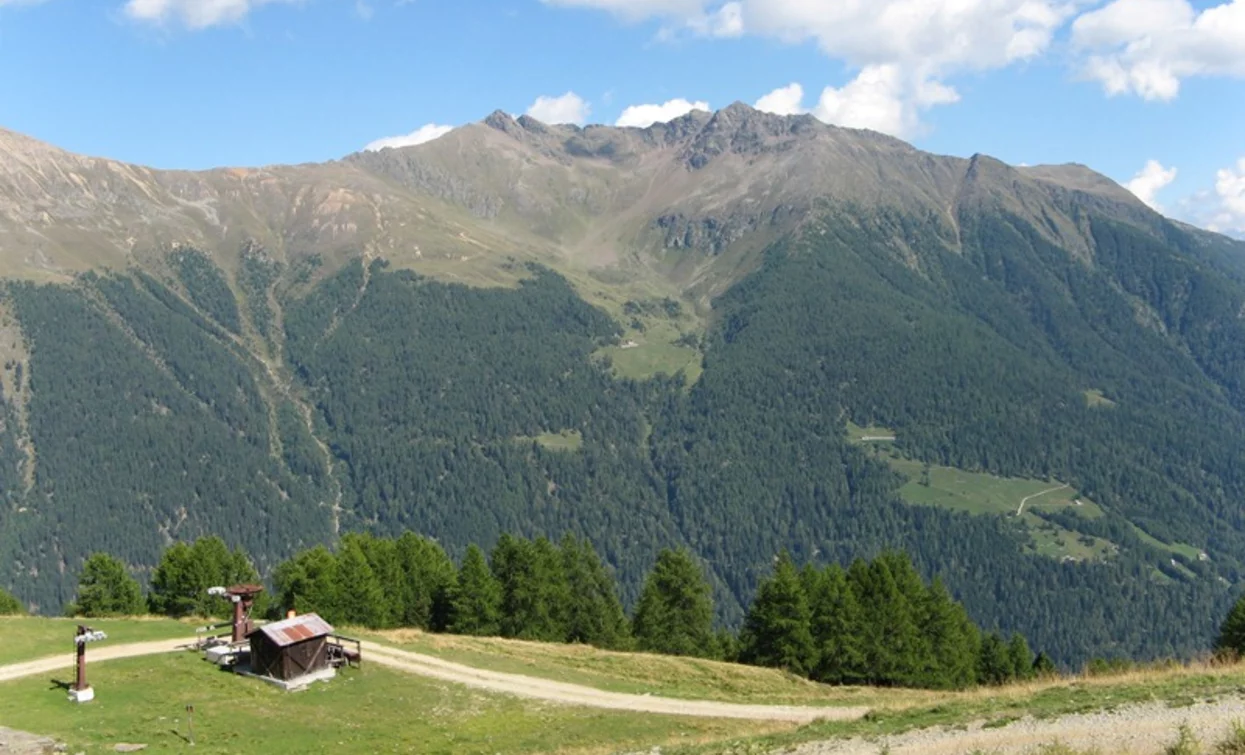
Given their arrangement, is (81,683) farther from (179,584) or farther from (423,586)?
(423,586)

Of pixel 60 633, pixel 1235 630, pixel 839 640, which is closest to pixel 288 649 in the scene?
pixel 60 633

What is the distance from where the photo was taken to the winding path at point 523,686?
4419cm

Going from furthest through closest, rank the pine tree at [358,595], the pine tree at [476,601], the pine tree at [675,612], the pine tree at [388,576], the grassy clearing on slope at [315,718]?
the pine tree at [675,612], the pine tree at [476,601], the pine tree at [388,576], the pine tree at [358,595], the grassy clearing on slope at [315,718]

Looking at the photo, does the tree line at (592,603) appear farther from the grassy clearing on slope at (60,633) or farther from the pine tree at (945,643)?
the grassy clearing on slope at (60,633)

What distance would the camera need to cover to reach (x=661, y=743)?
122 feet

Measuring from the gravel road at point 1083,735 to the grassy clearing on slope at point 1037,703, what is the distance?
0.75 metres

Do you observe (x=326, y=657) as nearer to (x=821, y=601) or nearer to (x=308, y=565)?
(x=308, y=565)

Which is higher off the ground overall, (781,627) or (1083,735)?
(1083,735)

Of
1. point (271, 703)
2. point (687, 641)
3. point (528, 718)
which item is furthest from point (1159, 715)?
point (687, 641)

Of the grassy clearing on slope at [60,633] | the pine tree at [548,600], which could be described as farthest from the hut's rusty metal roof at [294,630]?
the pine tree at [548,600]

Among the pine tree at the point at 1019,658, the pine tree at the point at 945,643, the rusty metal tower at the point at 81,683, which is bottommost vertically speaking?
the pine tree at the point at 1019,658

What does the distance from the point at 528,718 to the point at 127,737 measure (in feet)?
55.9

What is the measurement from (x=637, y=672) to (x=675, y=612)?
95.9 ft

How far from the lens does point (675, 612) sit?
8438 centimetres
